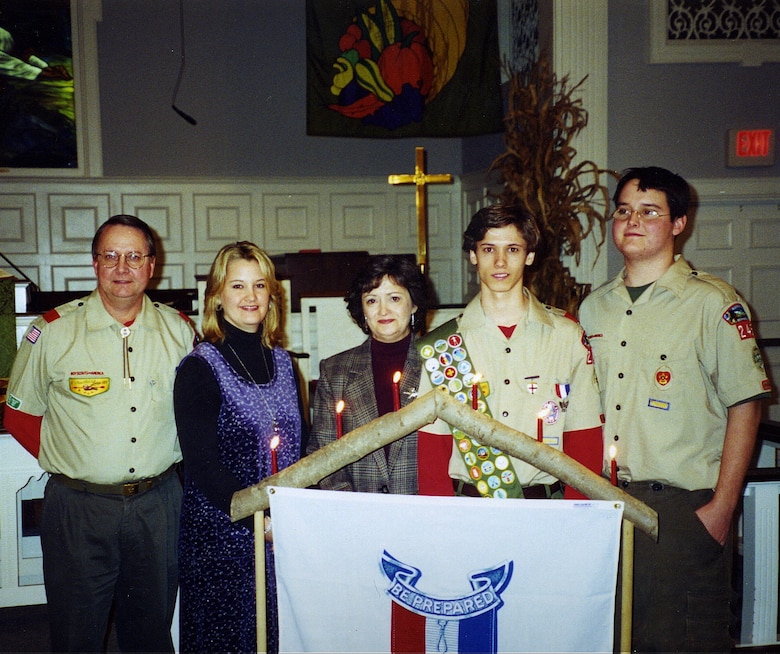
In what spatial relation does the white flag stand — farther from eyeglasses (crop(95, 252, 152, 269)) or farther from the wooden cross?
the wooden cross

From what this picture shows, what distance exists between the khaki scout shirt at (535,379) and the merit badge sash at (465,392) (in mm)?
32

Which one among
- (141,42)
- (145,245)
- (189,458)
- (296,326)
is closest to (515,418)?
(189,458)

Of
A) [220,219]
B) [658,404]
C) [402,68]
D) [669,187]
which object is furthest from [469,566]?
[220,219]

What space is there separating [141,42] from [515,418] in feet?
28.3

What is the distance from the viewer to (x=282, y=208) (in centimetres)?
984

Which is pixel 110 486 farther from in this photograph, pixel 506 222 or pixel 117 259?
pixel 506 222

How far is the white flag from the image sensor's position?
1771 millimetres

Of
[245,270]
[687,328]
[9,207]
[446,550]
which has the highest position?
[9,207]

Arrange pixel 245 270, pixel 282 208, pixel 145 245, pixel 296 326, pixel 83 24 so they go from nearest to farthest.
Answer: pixel 245 270
pixel 145 245
pixel 296 326
pixel 83 24
pixel 282 208

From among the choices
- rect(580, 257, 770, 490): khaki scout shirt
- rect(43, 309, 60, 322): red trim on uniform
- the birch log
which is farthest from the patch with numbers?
rect(43, 309, 60, 322): red trim on uniform

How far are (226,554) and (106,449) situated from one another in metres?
0.60

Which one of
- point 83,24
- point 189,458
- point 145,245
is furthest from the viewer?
point 83,24

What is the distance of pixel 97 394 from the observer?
2.70 m

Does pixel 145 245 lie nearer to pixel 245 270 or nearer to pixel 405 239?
pixel 245 270
